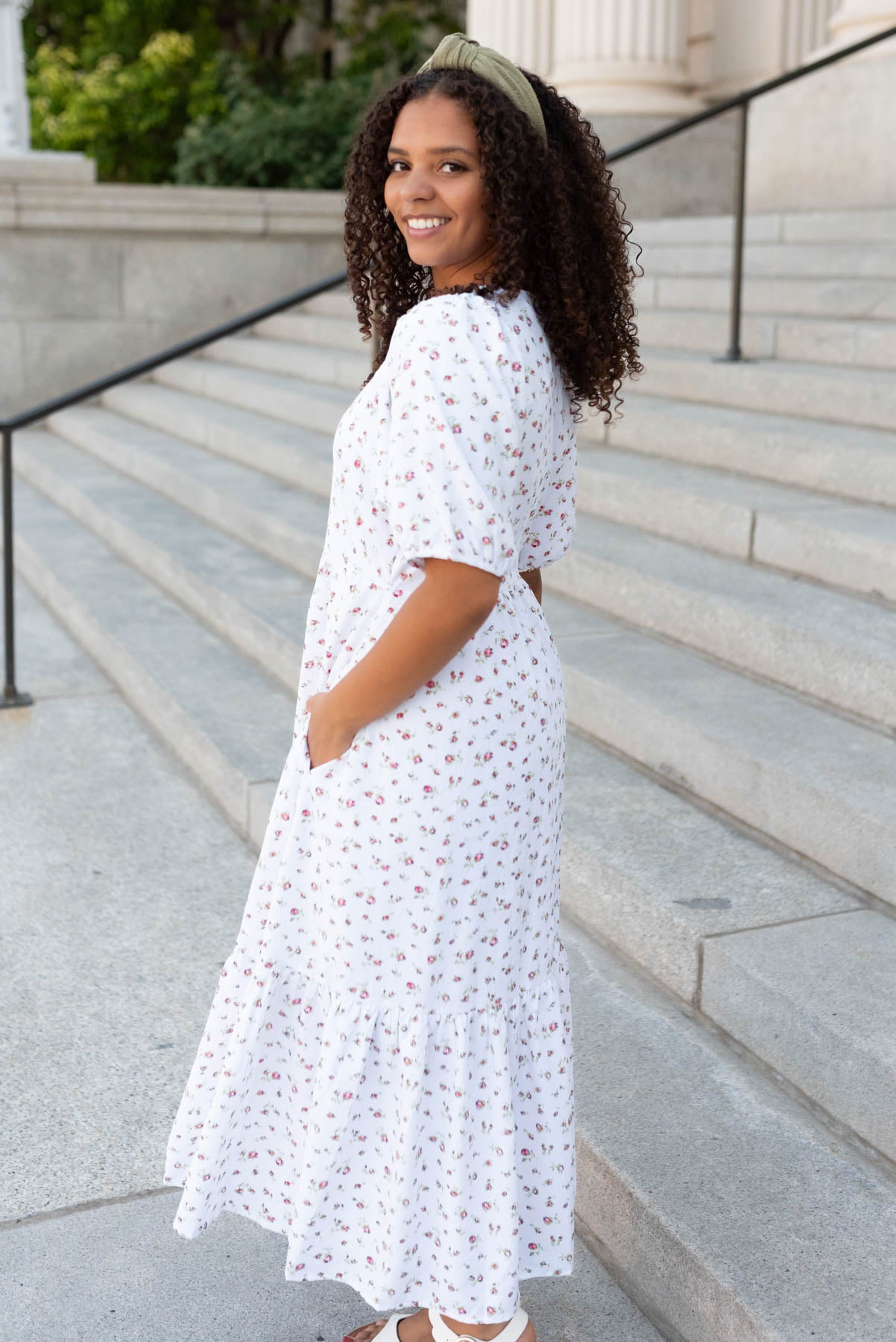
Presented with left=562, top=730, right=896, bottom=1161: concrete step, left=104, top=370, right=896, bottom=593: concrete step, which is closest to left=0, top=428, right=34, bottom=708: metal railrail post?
left=104, top=370, right=896, bottom=593: concrete step

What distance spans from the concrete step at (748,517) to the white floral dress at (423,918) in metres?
2.15

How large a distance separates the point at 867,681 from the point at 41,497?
6536 mm

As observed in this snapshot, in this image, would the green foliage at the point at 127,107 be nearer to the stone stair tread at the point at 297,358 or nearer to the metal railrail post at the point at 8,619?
the stone stair tread at the point at 297,358

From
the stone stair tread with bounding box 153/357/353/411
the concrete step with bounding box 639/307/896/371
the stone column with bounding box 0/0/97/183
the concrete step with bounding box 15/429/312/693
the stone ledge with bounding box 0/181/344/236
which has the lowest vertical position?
the concrete step with bounding box 15/429/312/693

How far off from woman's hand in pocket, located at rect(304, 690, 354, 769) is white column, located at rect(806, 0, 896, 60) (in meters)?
7.08

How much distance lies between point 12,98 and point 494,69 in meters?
10.7

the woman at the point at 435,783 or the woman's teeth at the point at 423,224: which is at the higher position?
the woman's teeth at the point at 423,224

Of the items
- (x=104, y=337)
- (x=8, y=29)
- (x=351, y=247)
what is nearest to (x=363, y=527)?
(x=351, y=247)

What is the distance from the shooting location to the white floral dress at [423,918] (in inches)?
71.7

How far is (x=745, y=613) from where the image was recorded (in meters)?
4.04

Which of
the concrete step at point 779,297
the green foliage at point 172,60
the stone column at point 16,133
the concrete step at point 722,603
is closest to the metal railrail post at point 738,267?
the concrete step at point 779,297

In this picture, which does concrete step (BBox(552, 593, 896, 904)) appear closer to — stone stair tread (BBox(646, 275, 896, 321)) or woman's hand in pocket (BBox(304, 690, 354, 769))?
woman's hand in pocket (BBox(304, 690, 354, 769))

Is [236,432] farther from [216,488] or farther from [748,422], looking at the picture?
[748,422]

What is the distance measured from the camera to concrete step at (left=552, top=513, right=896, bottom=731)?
3652 mm
